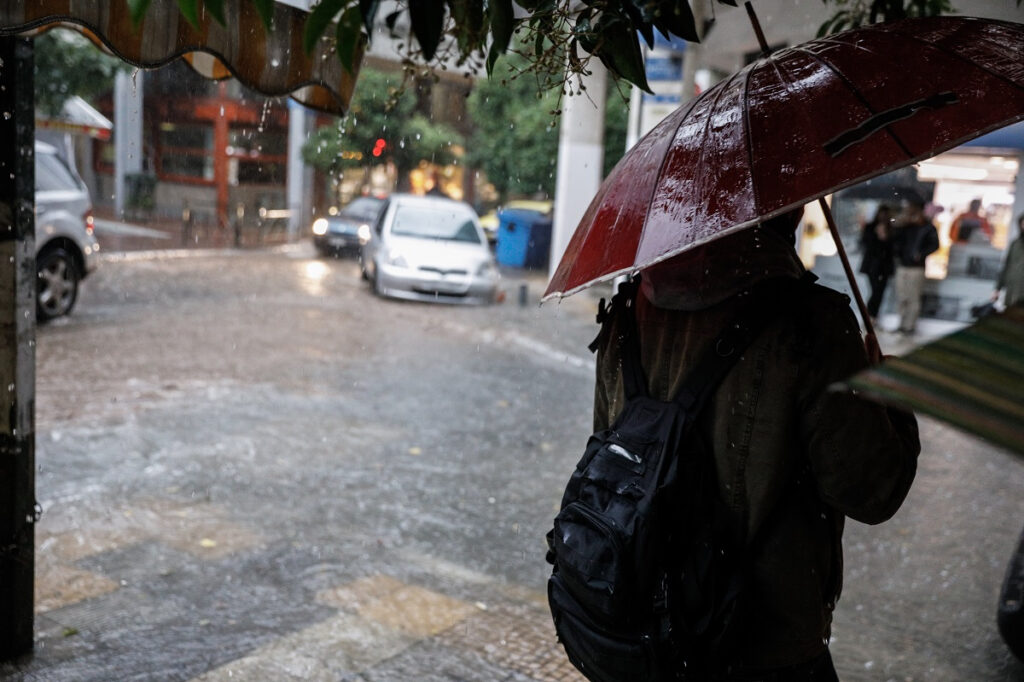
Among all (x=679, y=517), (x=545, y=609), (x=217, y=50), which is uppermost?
(x=217, y=50)

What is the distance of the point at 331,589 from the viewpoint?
4797 millimetres

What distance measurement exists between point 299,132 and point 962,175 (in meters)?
22.8

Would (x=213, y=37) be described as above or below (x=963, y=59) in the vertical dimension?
above

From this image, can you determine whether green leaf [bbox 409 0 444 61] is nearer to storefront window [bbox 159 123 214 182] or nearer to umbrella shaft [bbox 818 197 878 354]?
umbrella shaft [bbox 818 197 878 354]

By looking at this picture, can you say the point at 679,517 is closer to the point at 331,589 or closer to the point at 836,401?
the point at 836,401

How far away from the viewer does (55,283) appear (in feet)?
37.9

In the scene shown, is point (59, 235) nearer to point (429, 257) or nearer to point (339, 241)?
point (429, 257)

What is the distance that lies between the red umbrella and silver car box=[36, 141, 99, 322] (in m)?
10.6

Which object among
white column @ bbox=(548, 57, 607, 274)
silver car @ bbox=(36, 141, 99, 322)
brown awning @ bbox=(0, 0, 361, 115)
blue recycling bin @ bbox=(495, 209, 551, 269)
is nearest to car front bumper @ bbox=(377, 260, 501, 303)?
white column @ bbox=(548, 57, 607, 274)

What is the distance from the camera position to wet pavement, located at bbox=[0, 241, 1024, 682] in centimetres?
423

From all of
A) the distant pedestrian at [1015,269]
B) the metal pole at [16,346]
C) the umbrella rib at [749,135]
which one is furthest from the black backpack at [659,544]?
the distant pedestrian at [1015,269]

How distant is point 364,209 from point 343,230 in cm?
112

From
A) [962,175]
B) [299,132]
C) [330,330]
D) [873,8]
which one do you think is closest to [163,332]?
[330,330]

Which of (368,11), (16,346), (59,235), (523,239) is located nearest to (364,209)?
(523,239)
